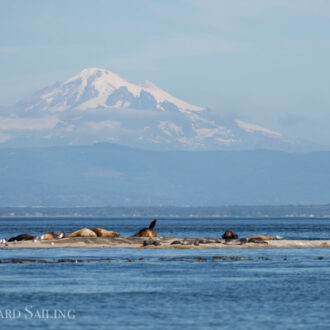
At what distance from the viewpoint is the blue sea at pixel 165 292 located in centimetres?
4409

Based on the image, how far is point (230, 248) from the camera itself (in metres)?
100

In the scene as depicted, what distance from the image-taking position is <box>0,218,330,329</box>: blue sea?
44094mm

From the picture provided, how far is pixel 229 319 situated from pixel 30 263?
110 ft

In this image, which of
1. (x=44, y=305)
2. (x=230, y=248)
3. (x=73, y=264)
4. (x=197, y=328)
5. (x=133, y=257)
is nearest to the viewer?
(x=197, y=328)

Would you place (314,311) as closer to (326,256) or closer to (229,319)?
(229,319)

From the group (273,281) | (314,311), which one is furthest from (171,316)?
(273,281)

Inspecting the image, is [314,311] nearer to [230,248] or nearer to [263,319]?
[263,319]

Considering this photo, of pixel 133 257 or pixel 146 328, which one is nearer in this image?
pixel 146 328

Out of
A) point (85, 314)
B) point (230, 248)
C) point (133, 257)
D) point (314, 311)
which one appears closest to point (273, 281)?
point (314, 311)

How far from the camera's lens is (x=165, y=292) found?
5525 centimetres

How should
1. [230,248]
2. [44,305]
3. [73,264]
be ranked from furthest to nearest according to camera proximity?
1. [230,248]
2. [73,264]
3. [44,305]

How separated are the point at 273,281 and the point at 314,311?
14.5m

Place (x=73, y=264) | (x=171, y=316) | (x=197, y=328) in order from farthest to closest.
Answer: (x=73, y=264)
(x=171, y=316)
(x=197, y=328)

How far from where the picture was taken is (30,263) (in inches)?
2985
